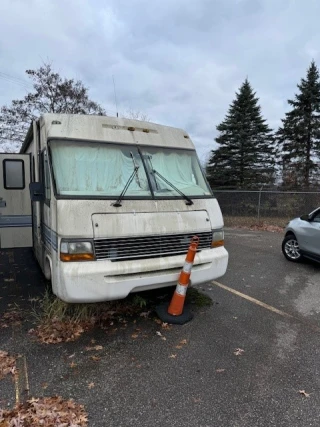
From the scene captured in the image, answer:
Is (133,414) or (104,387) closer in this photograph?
(133,414)

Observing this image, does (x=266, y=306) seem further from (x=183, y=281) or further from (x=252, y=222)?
(x=252, y=222)

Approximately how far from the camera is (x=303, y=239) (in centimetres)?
706

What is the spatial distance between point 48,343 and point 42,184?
195 centimetres

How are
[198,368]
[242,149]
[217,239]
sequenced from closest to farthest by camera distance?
1. [198,368]
2. [217,239]
3. [242,149]

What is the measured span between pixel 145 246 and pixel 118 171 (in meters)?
1.06

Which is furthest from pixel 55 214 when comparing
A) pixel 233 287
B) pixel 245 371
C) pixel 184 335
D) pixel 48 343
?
pixel 233 287

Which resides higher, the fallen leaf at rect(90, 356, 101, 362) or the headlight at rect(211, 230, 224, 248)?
the headlight at rect(211, 230, 224, 248)

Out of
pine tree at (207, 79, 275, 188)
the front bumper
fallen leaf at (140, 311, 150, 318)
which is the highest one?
pine tree at (207, 79, 275, 188)

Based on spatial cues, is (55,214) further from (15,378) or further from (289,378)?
(289,378)

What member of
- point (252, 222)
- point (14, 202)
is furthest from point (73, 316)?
point (252, 222)

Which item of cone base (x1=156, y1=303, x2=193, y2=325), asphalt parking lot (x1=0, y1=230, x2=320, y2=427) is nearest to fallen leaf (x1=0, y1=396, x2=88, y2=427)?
asphalt parking lot (x1=0, y1=230, x2=320, y2=427)

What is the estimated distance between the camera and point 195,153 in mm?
4895

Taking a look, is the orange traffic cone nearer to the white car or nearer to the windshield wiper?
the windshield wiper

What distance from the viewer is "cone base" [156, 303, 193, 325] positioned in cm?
411
